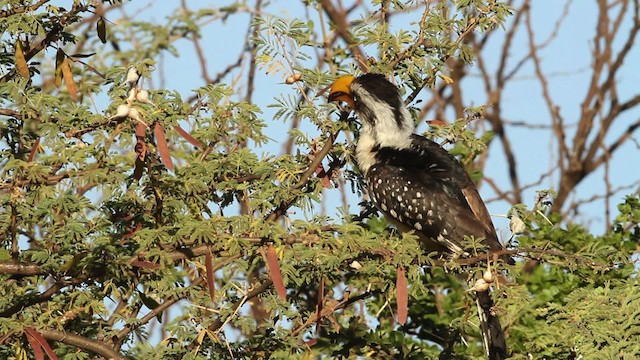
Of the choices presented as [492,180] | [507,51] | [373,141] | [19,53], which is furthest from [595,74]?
[19,53]

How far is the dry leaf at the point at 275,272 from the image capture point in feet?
13.3

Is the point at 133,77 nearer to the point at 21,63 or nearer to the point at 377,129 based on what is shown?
the point at 21,63

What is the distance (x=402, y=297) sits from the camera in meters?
4.29

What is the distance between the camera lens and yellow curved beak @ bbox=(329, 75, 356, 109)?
18.5 ft

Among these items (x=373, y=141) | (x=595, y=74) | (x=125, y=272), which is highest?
(x=595, y=74)

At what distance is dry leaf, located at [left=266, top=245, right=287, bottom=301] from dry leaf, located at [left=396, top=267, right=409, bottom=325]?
42 centimetres

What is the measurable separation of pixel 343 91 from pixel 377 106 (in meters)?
0.29

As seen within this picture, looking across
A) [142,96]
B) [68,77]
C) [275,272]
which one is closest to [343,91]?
[68,77]

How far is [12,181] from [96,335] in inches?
38.6

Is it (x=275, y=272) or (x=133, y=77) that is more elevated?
(x=133, y=77)

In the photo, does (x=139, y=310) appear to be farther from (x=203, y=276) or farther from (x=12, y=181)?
(x=12, y=181)

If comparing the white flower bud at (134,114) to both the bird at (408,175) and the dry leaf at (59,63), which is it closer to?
the dry leaf at (59,63)

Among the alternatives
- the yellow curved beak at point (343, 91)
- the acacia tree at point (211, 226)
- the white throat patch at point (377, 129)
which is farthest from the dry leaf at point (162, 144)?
the white throat patch at point (377, 129)

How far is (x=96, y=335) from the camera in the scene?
205 inches
